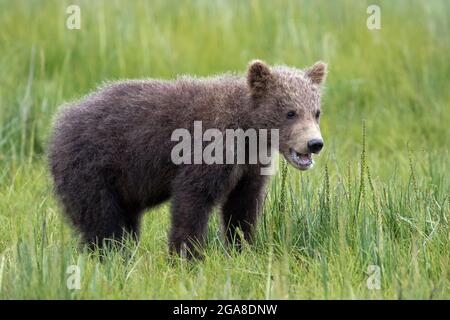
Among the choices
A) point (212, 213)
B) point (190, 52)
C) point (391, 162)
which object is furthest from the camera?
point (190, 52)

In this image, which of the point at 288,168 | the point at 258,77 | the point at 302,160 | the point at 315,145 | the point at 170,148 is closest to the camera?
the point at 315,145

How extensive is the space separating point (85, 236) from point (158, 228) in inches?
21.8

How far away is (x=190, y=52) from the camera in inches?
395

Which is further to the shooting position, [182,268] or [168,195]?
[168,195]

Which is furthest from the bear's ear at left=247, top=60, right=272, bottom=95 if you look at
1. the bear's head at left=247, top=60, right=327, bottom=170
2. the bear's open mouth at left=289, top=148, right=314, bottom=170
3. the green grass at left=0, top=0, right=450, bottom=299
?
the green grass at left=0, top=0, right=450, bottom=299

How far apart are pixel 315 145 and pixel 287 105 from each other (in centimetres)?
42

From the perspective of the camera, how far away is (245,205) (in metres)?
6.13

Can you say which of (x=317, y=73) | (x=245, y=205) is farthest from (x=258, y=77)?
(x=245, y=205)

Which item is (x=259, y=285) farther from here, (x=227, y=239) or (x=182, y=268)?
(x=227, y=239)

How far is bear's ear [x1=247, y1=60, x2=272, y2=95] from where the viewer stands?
5918 millimetres

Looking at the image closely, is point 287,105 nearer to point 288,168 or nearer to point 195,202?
point 195,202

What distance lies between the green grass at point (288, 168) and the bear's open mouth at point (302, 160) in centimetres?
16

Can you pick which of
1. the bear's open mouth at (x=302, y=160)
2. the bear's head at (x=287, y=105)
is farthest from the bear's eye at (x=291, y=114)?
the bear's open mouth at (x=302, y=160)
